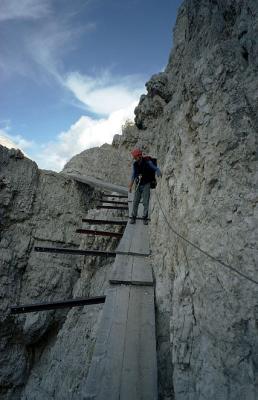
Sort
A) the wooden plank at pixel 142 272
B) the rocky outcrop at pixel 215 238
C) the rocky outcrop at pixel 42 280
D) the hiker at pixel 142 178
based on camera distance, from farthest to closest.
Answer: the hiker at pixel 142 178 → the rocky outcrop at pixel 42 280 → the wooden plank at pixel 142 272 → the rocky outcrop at pixel 215 238

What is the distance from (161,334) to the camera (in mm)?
2586

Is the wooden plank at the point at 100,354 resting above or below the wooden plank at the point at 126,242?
below

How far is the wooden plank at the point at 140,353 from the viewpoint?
1951 millimetres

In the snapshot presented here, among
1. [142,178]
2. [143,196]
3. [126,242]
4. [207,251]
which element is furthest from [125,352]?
[142,178]

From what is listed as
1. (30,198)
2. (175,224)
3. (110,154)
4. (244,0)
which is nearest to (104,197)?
(30,198)

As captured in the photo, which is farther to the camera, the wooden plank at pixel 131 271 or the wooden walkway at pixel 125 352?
the wooden plank at pixel 131 271

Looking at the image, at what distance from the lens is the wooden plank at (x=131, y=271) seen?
3.28 m

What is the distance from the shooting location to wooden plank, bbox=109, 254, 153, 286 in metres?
3.28

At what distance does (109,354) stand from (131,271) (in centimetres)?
141

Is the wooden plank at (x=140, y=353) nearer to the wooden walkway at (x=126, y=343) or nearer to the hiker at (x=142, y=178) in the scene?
the wooden walkway at (x=126, y=343)

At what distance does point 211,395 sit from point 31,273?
7.77 m

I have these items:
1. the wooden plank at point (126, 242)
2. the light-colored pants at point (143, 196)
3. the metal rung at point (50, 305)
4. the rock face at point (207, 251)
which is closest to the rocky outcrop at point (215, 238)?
the rock face at point (207, 251)

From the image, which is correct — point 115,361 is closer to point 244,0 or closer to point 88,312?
point 88,312

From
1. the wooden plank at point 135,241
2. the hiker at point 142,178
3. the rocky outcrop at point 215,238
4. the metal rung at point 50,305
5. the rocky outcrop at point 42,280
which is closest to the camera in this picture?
the rocky outcrop at point 215,238
